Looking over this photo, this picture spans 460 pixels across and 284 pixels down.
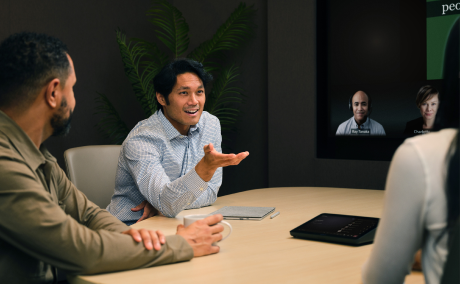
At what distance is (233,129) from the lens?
3.81 metres

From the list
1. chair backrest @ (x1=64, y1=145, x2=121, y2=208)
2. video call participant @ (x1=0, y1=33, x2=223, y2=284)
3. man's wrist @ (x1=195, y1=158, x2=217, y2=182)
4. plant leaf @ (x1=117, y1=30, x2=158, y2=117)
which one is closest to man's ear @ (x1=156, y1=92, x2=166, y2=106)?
chair backrest @ (x1=64, y1=145, x2=121, y2=208)

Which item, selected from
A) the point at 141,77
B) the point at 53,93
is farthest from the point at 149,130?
the point at 141,77

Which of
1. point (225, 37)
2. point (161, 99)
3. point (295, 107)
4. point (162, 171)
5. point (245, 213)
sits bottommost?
point (245, 213)

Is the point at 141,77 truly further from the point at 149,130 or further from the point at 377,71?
the point at 377,71

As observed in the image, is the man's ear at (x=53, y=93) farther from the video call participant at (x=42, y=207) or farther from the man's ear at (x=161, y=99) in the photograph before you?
the man's ear at (x=161, y=99)

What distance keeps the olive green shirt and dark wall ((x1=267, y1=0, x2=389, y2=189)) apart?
2.40m

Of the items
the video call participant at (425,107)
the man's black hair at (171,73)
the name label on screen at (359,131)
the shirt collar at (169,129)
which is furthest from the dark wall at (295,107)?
the shirt collar at (169,129)

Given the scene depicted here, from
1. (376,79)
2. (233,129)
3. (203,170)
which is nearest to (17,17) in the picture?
(233,129)

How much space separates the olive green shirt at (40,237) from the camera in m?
0.94

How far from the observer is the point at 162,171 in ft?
5.99

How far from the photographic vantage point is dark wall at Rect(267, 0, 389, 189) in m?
3.33

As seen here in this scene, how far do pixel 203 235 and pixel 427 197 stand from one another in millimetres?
685

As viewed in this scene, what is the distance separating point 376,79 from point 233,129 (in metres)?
1.35

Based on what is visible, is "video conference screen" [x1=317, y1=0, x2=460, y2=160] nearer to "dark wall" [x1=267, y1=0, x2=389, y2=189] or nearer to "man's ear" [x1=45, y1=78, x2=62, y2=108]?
"dark wall" [x1=267, y1=0, x2=389, y2=189]
